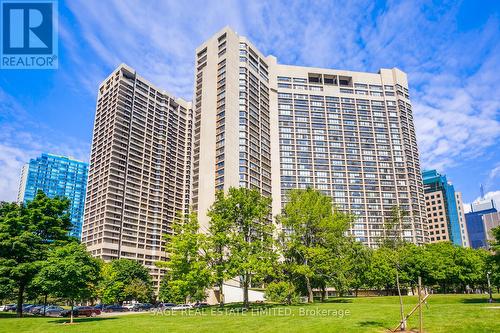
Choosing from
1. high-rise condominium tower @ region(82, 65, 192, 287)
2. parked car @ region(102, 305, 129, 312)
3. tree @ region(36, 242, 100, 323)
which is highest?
high-rise condominium tower @ region(82, 65, 192, 287)

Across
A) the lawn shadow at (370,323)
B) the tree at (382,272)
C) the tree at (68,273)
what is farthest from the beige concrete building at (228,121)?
the lawn shadow at (370,323)

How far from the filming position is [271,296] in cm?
4581

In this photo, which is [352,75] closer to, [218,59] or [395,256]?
[218,59]

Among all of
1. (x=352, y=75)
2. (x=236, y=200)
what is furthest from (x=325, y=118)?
(x=236, y=200)

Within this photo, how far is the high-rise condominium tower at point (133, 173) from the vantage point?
5281 inches

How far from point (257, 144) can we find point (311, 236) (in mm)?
71971

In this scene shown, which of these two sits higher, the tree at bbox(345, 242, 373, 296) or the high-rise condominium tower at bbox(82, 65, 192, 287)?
the high-rise condominium tower at bbox(82, 65, 192, 287)

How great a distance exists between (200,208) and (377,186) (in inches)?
2886

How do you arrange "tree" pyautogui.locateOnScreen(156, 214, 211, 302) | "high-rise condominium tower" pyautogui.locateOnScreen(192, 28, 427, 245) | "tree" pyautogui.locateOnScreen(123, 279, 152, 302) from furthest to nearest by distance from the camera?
"high-rise condominium tower" pyautogui.locateOnScreen(192, 28, 427, 245) < "tree" pyautogui.locateOnScreen(123, 279, 152, 302) < "tree" pyautogui.locateOnScreen(156, 214, 211, 302)

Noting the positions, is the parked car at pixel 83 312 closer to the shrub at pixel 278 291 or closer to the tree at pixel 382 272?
the shrub at pixel 278 291

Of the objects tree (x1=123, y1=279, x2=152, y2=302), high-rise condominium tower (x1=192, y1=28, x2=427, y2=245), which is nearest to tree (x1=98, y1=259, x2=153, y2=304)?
tree (x1=123, y1=279, x2=152, y2=302)

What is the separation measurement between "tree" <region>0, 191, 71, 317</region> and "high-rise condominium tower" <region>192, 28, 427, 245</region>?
64881 millimetres

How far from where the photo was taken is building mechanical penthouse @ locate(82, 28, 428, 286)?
124 m

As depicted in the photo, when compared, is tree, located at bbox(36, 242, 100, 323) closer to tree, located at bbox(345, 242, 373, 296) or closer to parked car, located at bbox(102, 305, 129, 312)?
parked car, located at bbox(102, 305, 129, 312)
